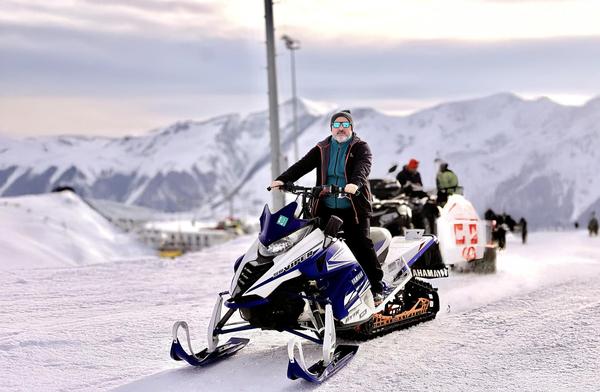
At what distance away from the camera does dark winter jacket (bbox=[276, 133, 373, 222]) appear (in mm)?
6453

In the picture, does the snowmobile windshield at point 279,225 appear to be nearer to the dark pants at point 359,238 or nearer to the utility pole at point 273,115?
the dark pants at point 359,238

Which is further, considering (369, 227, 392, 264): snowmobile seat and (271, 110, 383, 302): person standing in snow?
(369, 227, 392, 264): snowmobile seat

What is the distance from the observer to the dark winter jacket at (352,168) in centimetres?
645

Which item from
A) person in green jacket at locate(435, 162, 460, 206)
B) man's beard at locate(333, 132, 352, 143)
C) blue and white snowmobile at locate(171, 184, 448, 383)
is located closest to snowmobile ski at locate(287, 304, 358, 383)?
blue and white snowmobile at locate(171, 184, 448, 383)

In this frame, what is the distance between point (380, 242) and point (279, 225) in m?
1.58

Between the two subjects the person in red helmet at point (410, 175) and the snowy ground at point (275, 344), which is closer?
the snowy ground at point (275, 344)

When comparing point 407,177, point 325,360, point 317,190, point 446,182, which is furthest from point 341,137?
→ point 407,177

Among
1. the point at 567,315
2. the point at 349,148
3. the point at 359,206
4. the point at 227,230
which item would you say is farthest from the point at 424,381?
the point at 227,230

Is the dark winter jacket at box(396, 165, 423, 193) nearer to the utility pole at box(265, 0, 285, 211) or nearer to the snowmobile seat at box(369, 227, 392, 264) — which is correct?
the utility pole at box(265, 0, 285, 211)

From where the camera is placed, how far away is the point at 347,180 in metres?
6.55

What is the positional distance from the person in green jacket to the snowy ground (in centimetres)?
206

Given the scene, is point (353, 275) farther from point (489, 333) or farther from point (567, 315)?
point (567, 315)

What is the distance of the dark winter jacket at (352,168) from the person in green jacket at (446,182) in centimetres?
575

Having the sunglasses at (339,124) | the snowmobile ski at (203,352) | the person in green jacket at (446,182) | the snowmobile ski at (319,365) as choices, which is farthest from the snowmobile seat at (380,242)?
the person in green jacket at (446,182)
